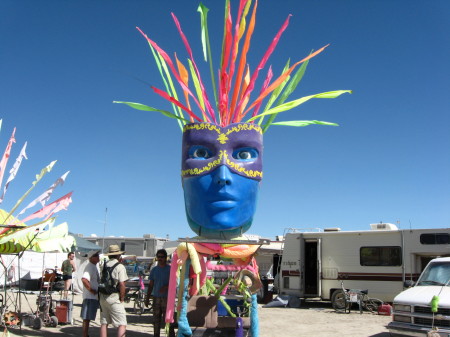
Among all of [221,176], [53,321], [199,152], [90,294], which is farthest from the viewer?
[53,321]

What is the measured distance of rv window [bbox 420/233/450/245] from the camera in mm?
14188

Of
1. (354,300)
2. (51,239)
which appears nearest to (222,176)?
(51,239)

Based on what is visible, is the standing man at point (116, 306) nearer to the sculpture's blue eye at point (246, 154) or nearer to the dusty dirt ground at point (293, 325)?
the dusty dirt ground at point (293, 325)

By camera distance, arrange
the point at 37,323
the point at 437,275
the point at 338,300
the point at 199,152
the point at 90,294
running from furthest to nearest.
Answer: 1. the point at 338,300
2. the point at 37,323
3. the point at 437,275
4. the point at 90,294
5. the point at 199,152

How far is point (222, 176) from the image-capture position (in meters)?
6.77

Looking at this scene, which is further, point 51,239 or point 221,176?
point 221,176

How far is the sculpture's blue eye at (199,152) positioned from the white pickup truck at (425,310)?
450cm

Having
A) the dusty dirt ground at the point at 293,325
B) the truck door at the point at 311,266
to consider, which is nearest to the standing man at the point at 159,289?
the dusty dirt ground at the point at 293,325

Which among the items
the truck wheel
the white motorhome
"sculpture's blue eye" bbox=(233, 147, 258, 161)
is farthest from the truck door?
"sculpture's blue eye" bbox=(233, 147, 258, 161)

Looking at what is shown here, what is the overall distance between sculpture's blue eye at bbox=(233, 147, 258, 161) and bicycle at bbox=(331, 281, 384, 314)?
8.87 m

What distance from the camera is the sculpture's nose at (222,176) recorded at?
6.77 meters

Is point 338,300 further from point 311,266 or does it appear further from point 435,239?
point 435,239

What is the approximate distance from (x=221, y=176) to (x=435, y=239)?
1015cm

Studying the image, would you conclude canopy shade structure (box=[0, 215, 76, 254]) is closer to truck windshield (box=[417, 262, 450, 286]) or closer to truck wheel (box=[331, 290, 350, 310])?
truck windshield (box=[417, 262, 450, 286])
